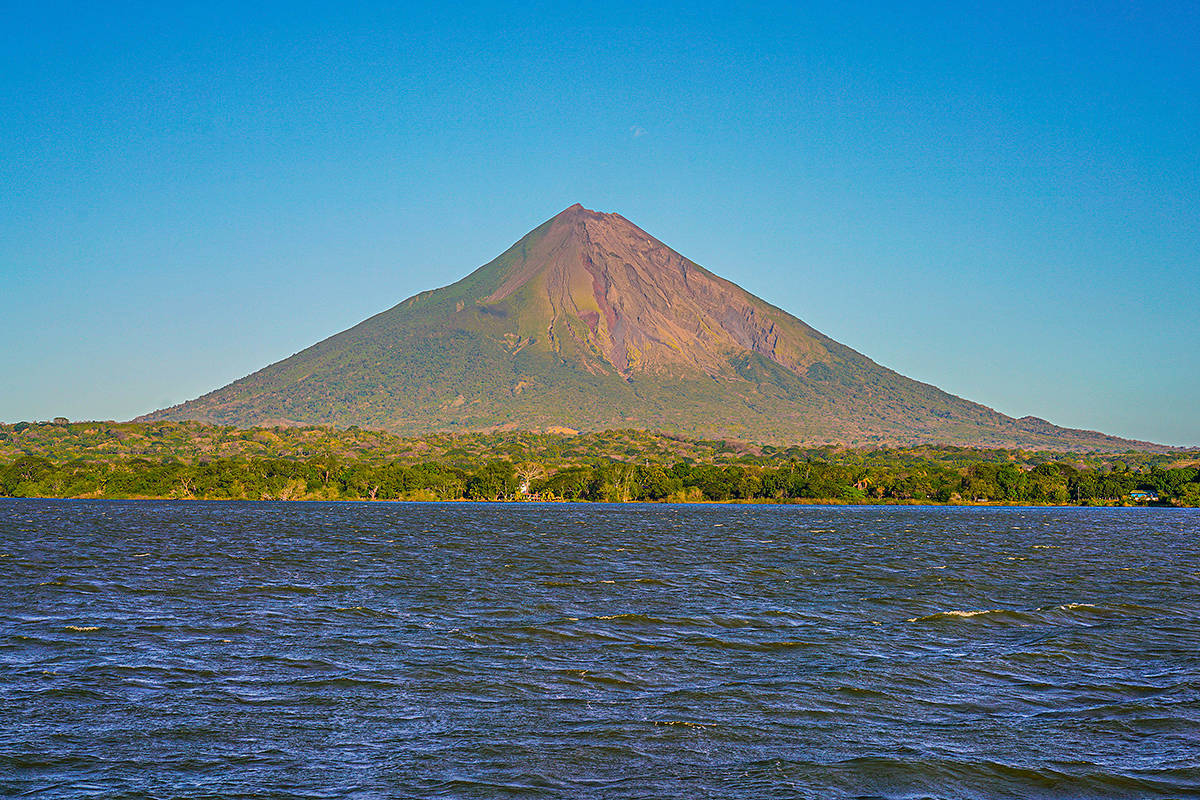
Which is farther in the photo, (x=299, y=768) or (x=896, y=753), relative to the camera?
(x=896, y=753)

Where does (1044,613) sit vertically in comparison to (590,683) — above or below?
below

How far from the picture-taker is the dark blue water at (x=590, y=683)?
637 inches

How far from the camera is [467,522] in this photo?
108 meters

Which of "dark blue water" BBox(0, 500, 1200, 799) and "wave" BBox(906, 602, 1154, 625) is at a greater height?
"dark blue water" BBox(0, 500, 1200, 799)

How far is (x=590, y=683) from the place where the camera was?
22844mm

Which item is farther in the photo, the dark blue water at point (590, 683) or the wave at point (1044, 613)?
the wave at point (1044, 613)

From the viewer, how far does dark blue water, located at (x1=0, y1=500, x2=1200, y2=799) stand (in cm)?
1617

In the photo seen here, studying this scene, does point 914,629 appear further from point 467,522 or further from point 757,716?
point 467,522

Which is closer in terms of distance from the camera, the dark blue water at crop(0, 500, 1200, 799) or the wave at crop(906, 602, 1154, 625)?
the dark blue water at crop(0, 500, 1200, 799)

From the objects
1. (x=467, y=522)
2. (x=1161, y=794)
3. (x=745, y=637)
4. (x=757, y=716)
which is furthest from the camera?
(x=467, y=522)

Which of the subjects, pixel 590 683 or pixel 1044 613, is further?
pixel 1044 613

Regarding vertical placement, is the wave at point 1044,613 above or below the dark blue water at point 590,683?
below

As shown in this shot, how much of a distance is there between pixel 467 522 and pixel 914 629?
79730 millimetres

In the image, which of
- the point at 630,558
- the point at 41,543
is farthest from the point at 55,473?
the point at 630,558
